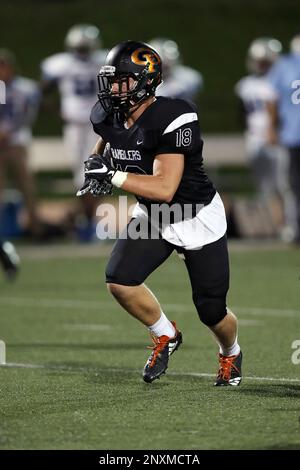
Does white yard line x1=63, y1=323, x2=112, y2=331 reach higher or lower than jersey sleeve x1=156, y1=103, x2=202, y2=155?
lower

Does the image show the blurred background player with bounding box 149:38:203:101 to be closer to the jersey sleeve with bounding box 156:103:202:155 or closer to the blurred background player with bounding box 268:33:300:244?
the blurred background player with bounding box 268:33:300:244

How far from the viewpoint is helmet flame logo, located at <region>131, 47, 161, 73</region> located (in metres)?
6.04

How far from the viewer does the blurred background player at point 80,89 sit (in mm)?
13867

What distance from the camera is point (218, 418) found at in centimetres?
518

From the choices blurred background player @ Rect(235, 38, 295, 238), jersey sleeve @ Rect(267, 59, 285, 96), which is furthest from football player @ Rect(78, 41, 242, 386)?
blurred background player @ Rect(235, 38, 295, 238)

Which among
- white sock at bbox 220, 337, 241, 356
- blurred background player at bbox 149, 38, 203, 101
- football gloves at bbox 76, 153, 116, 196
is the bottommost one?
white sock at bbox 220, 337, 241, 356

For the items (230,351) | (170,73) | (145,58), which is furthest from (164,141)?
(170,73)

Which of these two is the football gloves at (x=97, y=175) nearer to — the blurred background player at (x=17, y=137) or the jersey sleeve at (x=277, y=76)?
the jersey sleeve at (x=277, y=76)

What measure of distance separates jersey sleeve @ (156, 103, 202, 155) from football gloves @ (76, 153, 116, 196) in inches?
11.1

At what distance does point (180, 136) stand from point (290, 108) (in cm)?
730

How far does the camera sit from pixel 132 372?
660 cm

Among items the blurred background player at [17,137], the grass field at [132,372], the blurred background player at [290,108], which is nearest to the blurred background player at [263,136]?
the blurred background player at [290,108]

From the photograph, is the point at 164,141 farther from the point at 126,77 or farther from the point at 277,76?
the point at 277,76

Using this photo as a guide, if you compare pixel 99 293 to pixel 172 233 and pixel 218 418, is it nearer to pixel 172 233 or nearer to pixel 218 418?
pixel 172 233
